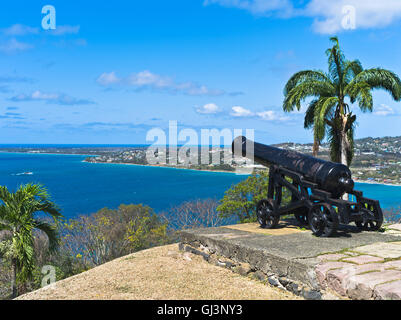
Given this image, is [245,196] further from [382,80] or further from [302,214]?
[382,80]

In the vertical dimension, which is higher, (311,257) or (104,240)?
(311,257)

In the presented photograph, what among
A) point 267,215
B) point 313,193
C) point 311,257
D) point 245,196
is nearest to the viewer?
point 311,257

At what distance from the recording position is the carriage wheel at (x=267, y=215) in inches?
296

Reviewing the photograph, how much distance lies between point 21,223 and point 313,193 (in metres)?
5.53

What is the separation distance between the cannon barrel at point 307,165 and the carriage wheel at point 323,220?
1.50 ft

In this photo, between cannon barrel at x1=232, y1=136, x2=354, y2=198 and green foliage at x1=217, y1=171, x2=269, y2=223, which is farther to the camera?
green foliage at x1=217, y1=171, x2=269, y2=223

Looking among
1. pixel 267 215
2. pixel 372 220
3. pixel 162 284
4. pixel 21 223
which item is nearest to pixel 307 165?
pixel 267 215

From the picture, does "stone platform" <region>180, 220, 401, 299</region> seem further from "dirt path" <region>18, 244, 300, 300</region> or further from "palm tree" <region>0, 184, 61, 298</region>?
"palm tree" <region>0, 184, 61, 298</region>

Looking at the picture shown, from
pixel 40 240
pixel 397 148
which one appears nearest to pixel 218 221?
pixel 40 240

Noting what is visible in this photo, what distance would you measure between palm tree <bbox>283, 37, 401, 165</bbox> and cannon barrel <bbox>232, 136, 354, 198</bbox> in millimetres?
3356

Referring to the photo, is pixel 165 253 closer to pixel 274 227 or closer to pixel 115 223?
pixel 274 227

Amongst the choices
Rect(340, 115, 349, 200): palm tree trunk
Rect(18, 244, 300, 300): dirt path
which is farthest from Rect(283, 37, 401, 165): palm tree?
Rect(18, 244, 300, 300): dirt path

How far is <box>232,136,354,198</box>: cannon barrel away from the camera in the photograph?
665 centimetres

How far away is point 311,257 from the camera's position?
5.07 m
